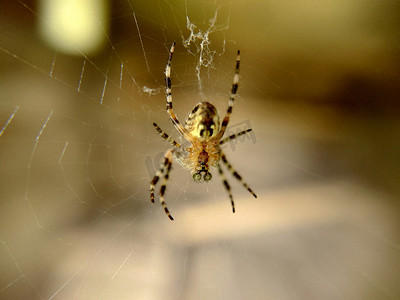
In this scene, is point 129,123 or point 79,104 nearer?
point 79,104

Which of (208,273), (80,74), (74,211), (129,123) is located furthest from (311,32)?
(74,211)

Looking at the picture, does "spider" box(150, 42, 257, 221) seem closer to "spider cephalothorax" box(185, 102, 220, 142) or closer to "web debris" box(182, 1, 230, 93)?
"spider cephalothorax" box(185, 102, 220, 142)

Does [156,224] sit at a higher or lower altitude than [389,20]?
lower

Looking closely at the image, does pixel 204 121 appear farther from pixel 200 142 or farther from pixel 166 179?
pixel 166 179

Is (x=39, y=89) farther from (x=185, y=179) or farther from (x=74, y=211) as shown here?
(x=185, y=179)

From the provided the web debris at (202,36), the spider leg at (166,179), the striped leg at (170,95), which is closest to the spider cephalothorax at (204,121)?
the striped leg at (170,95)

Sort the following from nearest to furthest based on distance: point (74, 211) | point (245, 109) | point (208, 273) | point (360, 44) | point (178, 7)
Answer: point (178, 7), point (208, 273), point (74, 211), point (360, 44), point (245, 109)
